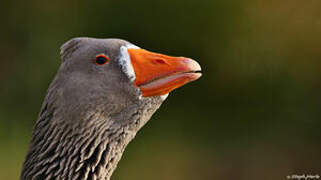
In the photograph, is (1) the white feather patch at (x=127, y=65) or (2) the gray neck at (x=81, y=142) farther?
(1) the white feather patch at (x=127, y=65)

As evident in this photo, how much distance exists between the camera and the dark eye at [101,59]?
3.47m

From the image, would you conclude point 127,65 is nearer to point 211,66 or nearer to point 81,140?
point 81,140

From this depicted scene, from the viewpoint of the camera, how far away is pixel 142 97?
3.44 m

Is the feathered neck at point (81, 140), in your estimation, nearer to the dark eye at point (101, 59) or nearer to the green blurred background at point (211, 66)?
the dark eye at point (101, 59)

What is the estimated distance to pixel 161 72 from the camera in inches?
134

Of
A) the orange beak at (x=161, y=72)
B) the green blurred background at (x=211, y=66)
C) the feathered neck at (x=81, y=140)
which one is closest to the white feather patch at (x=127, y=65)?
the orange beak at (x=161, y=72)

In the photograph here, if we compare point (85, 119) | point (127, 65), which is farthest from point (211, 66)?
point (85, 119)

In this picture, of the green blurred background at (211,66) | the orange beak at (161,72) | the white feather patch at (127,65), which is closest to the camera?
the orange beak at (161,72)

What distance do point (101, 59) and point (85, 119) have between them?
0.48 m

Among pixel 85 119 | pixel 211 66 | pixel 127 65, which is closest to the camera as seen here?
pixel 85 119

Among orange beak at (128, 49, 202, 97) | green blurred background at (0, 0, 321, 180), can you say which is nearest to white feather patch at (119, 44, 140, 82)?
orange beak at (128, 49, 202, 97)

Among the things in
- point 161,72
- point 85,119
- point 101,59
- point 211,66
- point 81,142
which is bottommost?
point 211,66

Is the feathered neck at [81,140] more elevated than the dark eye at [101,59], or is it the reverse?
the dark eye at [101,59]

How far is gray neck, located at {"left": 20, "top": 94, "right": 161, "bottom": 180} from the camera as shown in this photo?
3.37 meters
